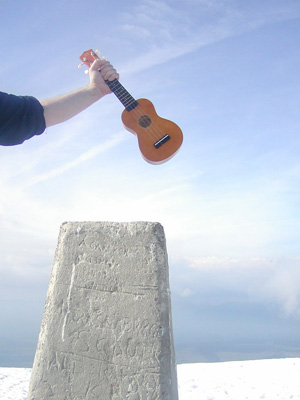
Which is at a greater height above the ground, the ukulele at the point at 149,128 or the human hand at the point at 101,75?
the ukulele at the point at 149,128

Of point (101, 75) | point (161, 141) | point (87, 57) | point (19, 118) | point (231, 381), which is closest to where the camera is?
point (19, 118)

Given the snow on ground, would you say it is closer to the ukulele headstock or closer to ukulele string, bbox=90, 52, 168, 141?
ukulele string, bbox=90, 52, 168, 141

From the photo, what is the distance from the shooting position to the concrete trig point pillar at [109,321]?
2.52 metres

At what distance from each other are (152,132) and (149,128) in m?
0.05

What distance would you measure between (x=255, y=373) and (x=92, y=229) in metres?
4.63

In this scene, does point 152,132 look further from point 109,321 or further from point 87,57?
point 109,321

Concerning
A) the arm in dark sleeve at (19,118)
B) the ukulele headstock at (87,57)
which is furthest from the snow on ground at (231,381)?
the arm in dark sleeve at (19,118)

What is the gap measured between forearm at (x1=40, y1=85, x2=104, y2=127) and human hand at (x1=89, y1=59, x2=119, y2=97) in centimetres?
7

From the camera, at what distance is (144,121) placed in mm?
3363

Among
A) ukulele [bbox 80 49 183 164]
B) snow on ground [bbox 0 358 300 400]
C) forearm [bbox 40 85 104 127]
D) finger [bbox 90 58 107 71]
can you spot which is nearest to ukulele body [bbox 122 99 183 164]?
ukulele [bbox 80 49 183 164]

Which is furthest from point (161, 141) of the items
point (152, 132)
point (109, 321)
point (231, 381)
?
point (231, 381)

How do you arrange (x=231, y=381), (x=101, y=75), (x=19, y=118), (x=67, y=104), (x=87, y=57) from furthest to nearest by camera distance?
(x=231, y=381) < (x=87, y=57) < (x=101, y=75) < (x=67, y=104) < (x=19, y=118)

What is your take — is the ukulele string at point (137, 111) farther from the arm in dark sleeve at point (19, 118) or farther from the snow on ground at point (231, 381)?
the snow on ground at point (231, 381)

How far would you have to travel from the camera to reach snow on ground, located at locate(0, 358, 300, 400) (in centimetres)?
550
